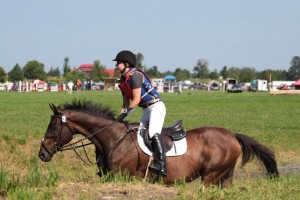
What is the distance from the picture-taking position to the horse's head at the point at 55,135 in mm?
10750

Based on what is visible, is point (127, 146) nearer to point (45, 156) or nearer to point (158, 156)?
point (158, 156)

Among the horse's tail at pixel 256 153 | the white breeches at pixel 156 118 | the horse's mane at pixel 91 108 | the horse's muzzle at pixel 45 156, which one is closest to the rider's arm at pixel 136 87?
the white breeches at pixel 156 118

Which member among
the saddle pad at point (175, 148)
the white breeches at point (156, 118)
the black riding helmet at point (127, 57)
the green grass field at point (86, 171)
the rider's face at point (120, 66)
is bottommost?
the green grass field at point (86, 171)

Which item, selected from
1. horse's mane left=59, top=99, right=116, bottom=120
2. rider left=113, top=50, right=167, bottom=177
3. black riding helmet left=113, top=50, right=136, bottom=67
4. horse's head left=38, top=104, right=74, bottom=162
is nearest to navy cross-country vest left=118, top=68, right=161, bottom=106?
rider left=113, top=50, right=167, bottom=177

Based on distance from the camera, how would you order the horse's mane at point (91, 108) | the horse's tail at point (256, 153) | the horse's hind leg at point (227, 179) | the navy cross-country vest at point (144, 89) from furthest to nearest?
the horse's tail at point (256, 153), the horse's mane at point (91, 108), the horse's hind leg at point (227, 179), the navy cross-country vest at point (144, 89)

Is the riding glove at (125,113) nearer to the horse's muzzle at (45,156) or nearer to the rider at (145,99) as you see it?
the rider at (145,99)

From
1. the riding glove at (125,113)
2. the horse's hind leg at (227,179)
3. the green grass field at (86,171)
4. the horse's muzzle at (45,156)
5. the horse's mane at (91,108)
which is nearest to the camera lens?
the green grass field at (86,171)

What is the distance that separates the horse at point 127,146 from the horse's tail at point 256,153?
157 mm

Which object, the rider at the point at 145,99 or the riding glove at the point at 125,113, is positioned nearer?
the rider at the point at 145,99

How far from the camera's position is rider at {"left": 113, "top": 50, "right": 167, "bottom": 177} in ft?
33.4

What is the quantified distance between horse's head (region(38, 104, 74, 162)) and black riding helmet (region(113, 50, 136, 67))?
4.87 ft

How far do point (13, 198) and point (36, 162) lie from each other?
33.1 ft

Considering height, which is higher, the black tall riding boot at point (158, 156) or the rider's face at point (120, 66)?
the rider's face at point (120, 66)

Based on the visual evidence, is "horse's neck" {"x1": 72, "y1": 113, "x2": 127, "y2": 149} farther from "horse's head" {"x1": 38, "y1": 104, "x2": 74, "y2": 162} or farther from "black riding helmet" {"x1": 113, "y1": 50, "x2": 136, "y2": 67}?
"black riding helmet" {"x1": 113, "y1": 50, "x2": 136, "y2": 67}
